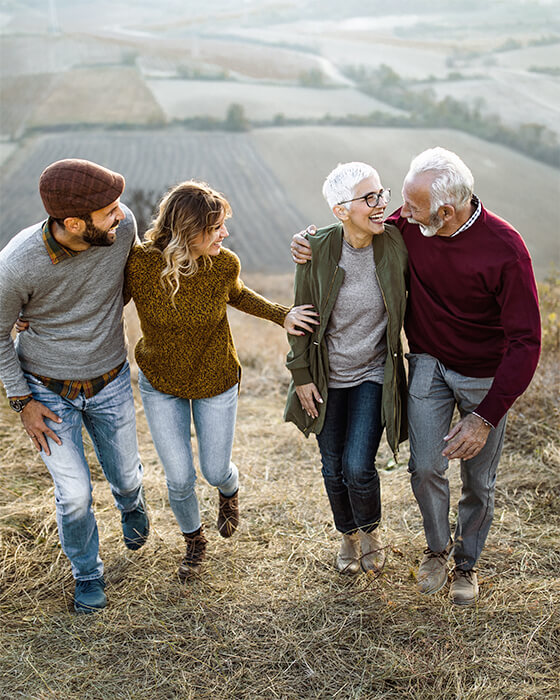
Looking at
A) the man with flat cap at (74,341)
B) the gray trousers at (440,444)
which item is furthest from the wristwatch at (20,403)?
the gray trousers at (440,444)

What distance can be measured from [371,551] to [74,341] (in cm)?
160

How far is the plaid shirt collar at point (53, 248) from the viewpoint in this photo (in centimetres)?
248

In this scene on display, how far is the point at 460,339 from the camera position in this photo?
2.55 metres

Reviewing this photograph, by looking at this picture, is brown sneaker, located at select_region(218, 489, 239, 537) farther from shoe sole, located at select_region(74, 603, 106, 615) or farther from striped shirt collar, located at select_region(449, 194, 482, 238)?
striped shirt collar, located at select_region(449, 194, 482, 238)

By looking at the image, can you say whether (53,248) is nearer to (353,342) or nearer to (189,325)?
(189,325)

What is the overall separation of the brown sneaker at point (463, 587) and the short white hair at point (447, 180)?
5.15ft

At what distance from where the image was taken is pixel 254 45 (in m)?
12.1

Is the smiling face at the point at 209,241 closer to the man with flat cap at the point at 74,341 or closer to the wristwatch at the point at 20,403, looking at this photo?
the man with flat cap at the point at 74,341

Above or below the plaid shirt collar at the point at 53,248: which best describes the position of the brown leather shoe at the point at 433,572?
below

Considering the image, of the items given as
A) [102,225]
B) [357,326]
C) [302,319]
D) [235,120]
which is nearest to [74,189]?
[102,225]

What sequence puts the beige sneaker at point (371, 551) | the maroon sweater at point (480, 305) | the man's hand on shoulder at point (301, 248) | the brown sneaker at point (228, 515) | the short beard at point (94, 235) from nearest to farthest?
the maroon sweater at point (480, 305)
the short beard at point (94, 235)
the man's hand on shoulder at point (301, 248)
the beige sneaker at point (371, 551)
the brown sneaker at point (228, 515)

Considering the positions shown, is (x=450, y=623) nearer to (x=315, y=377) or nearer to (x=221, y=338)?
(x=315, y=377)

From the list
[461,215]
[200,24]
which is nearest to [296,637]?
[461,215]

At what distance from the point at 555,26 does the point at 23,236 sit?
41.4 ft
